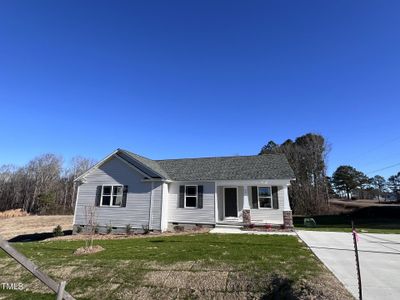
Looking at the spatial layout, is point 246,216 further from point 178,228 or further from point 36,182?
point 36,182

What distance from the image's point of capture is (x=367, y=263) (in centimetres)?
737

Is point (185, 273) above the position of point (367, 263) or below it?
below

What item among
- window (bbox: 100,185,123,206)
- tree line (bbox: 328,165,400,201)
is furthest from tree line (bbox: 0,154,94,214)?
tree line (bbox: 328,165,400,201)

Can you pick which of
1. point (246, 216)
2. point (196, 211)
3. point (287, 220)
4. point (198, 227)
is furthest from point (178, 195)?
point (287, 220)

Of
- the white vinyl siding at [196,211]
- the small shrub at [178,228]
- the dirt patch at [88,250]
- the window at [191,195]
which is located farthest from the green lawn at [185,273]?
the window at [191,195]

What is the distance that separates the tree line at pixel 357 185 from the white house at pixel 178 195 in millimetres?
41011

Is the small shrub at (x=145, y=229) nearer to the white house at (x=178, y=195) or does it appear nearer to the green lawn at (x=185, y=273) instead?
the white house at (x=178, y=195)

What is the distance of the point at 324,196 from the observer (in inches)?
1454

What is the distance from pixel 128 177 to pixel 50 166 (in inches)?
1892

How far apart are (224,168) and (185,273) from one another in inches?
486

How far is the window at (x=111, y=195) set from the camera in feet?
56.2

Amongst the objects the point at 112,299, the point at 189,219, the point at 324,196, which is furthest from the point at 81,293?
the point at 324,196

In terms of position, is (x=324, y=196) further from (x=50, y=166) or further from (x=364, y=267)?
(x=50, y=166)

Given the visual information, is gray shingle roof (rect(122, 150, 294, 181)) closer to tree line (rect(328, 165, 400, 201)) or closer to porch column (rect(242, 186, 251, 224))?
porch column (rect(242, 186, 251, 224))
